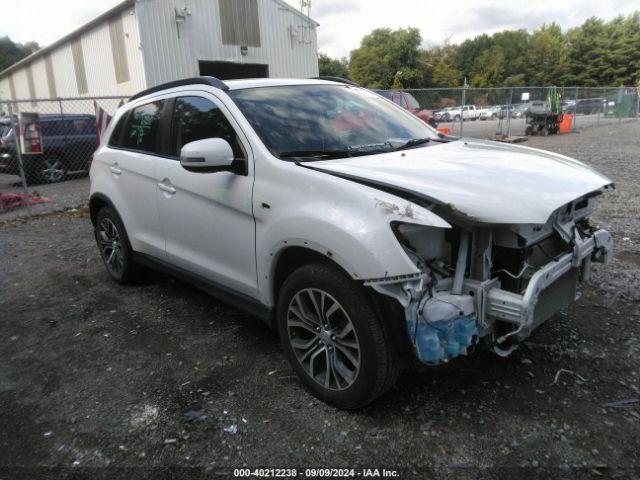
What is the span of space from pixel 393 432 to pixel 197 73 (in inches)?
702

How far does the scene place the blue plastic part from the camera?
2305mm

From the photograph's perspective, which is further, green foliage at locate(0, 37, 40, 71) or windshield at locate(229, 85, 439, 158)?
green foliage at locate(0, 37, 40, 71)

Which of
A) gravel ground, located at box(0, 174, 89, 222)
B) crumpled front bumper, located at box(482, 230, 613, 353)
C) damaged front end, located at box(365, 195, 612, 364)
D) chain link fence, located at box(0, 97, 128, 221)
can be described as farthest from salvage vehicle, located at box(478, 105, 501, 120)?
damaged front end, located at box(365, 195, 612, 364)

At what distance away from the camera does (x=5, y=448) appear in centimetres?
263

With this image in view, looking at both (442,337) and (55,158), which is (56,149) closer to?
(55,158)

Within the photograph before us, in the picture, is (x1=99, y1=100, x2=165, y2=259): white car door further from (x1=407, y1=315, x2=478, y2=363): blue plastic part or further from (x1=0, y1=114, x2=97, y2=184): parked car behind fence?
(x1=0, y1=114, x2=97, y2=184): parked car behind fence

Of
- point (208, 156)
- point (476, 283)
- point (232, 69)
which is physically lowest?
point (476, 283)

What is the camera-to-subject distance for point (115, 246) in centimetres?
478

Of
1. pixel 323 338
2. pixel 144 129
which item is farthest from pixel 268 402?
pixel 144 129

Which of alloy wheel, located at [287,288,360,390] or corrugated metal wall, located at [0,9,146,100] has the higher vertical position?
corrugated metal wall, located at [0,9,146,100]

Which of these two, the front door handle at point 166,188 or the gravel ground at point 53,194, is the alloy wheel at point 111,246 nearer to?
the front door handle at point 166,188

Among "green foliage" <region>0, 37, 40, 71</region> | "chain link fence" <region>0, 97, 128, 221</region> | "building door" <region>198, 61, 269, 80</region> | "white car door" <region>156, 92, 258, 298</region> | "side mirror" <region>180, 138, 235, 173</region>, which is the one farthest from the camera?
"green foliage" <region>0, 37, 40, 71</region>

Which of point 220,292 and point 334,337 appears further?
point 220,292

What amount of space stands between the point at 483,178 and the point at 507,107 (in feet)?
59.8
